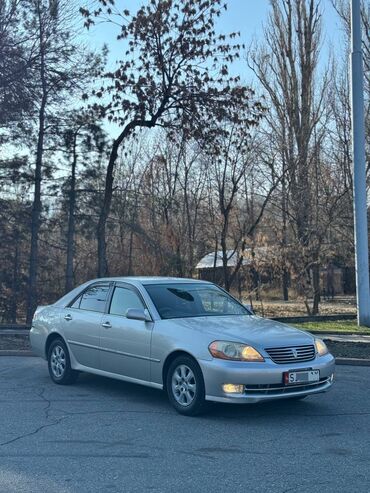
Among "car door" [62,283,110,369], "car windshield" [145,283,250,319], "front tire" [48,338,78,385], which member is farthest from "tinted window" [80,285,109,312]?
"car windshield" [145,283,250,319]

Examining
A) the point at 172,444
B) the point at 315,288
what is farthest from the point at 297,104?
the point at 172,444

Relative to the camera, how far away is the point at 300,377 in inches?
279

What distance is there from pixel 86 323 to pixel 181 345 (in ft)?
6.67

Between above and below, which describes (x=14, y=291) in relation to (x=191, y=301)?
above

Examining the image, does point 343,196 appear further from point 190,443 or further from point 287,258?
point 190,443

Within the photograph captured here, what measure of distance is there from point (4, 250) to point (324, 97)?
1575 cm

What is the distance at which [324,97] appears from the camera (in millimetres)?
30234

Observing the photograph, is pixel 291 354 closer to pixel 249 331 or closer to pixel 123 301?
pixel 249 331

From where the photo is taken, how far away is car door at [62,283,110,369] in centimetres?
873

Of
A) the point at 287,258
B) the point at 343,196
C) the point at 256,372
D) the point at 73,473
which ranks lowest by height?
the point at 73,473

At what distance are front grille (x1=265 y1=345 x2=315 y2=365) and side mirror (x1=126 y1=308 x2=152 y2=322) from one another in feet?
5.26

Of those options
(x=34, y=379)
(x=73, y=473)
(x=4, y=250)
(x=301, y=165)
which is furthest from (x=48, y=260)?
(x=73, y=473)

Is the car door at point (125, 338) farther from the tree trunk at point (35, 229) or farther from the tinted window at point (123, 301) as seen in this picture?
the tree trunk at point (35, 229)

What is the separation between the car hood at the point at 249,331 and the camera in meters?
7.17
